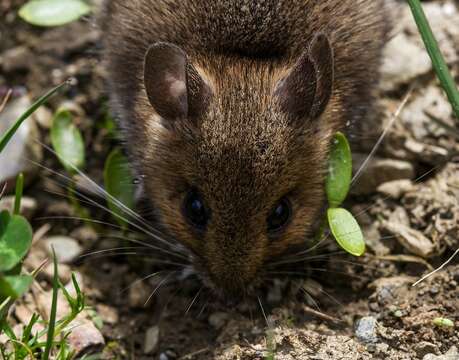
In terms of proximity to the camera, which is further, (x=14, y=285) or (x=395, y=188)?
(x=395, y=188)

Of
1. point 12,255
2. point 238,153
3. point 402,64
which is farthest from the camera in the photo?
point 402,64

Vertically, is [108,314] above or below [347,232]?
below

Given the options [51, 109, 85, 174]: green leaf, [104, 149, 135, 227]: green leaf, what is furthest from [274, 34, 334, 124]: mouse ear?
[51, 109, 85, 174]: green leaf

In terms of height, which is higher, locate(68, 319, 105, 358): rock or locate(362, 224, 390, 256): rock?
locate(362, 224, 390, 256): rock

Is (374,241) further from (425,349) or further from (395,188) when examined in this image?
(425,349)

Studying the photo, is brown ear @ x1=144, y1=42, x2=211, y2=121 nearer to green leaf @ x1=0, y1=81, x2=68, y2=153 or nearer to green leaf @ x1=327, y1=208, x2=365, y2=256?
green leaf @ x1=0, y1=81, x2=68, y2=153

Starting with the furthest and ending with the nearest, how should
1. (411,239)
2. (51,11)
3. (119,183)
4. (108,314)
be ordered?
1. (51,11)
2. (119,183)
3. (108,314)
4. (411,239)

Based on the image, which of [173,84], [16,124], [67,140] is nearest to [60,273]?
[67,140]
